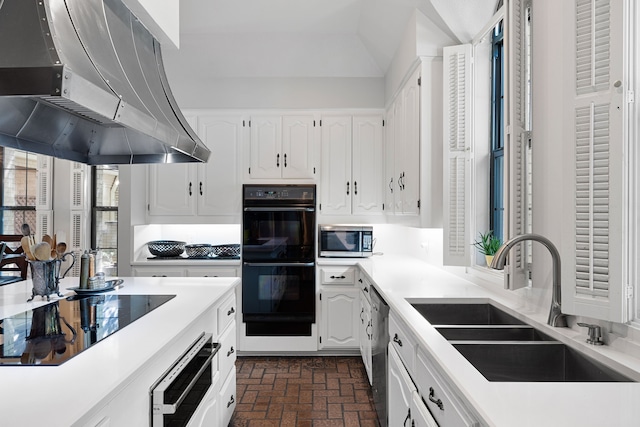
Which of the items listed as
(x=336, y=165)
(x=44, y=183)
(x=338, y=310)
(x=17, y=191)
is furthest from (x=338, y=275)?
(x=17, y=191)

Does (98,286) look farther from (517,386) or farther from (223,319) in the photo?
(517,386)

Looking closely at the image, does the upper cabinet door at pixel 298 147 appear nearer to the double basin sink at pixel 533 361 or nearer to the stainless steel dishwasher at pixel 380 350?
the stainless steel dishwasher at pixel 380 350

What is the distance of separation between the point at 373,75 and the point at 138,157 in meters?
2.60

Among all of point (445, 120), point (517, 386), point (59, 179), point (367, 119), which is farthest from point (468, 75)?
point (59, 179)

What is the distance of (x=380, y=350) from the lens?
2.52m

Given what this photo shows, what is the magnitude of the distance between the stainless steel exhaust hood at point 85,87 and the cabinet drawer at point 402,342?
136 cm

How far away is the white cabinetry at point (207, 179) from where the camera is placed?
4.03 meters

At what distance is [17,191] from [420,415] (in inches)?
216

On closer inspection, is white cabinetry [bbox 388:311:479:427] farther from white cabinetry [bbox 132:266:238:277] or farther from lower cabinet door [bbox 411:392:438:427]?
white cabinetry [bbox 132:266:238:277]

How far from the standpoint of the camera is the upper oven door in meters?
3.85

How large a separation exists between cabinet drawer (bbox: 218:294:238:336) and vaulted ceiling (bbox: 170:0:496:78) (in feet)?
7.62

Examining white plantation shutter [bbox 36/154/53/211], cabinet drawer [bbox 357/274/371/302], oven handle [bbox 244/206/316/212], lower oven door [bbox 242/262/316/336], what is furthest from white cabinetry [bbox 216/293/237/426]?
white plantation shutter [bbox 36/154/53/211]

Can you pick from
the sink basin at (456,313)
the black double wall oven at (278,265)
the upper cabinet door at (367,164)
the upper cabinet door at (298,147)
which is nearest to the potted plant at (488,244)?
the sink basin at (456,313)

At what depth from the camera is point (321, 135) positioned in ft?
13.3
